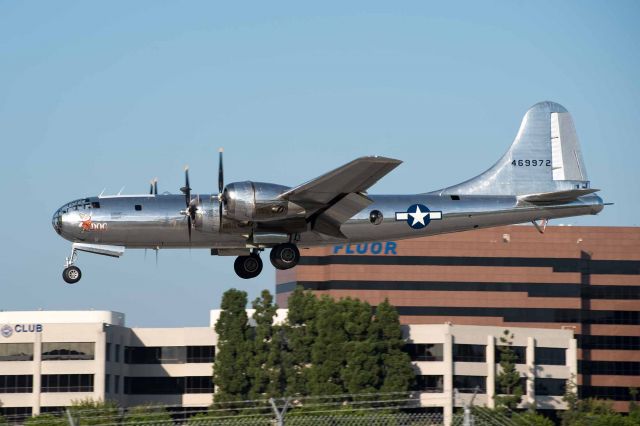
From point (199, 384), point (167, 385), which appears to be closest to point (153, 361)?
point (167, 385)

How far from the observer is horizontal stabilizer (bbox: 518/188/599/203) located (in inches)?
1364

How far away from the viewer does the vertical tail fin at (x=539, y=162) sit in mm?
37688

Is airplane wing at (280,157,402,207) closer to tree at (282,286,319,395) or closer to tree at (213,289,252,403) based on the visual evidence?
tree at (282,286,319,395)

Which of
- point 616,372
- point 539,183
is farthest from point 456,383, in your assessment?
point 539,183

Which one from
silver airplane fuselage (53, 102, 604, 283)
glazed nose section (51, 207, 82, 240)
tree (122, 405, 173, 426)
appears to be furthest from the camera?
glazed nose section (51, 207, 82, 240)

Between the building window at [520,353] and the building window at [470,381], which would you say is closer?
the building window at [470,381]

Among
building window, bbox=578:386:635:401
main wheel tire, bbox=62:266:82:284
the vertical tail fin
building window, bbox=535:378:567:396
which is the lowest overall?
building window, bbox=578:386:635:401

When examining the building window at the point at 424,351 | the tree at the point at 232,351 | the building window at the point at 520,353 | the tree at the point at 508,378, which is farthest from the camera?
the building window at the point at 520,353

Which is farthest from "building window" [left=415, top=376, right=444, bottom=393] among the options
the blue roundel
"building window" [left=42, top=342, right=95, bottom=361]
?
the blue roundel

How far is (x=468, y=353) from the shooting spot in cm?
8581

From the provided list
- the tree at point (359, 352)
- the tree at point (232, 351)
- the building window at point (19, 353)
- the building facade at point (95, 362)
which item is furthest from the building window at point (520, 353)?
the building window at point (19, 353)

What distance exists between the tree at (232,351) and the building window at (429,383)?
1506 cm

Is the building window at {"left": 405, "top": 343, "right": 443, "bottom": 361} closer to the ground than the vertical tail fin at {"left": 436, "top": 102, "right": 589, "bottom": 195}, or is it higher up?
closer to the ground

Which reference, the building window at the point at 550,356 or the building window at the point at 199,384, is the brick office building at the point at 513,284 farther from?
the building window at the point at 199,384
